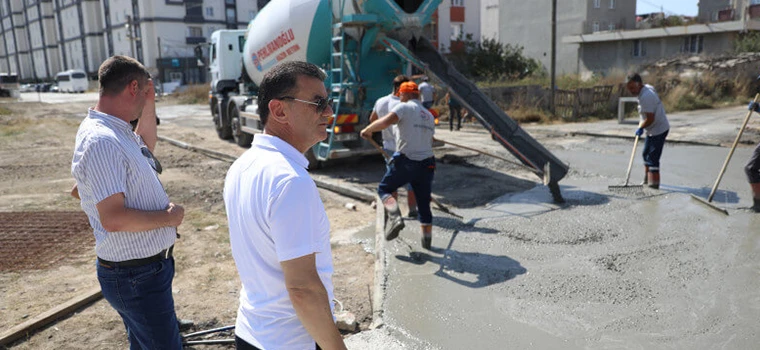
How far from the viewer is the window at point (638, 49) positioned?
1228 inches

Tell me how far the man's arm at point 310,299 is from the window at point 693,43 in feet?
111

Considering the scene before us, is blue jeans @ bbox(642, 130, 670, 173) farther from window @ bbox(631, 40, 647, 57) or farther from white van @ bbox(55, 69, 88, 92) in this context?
white van @ bbox(55, 69, 88, 92)

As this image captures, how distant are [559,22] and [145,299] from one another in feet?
132

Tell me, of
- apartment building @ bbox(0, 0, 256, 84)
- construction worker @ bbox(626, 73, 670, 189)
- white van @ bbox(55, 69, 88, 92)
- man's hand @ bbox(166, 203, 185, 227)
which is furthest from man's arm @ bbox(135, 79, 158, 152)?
white van @ bbox(55, 69, 88, 92)

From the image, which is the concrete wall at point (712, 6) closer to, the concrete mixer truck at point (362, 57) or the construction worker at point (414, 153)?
the concrete mixer truck at point (362, 57)

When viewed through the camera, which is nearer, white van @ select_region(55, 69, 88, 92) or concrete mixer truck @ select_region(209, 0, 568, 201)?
concrete mixer truck @ select_region(209, 0, 568, 201)

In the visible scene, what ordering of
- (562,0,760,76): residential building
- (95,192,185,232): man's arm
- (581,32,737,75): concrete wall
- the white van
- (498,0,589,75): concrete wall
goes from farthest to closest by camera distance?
1. the white van
2. (498,0,589,75): concrete wall
3. (581,32,737,75): concrete wall
4. (562,0,760,76): residential building
5. (95,192,185,232): man's arm

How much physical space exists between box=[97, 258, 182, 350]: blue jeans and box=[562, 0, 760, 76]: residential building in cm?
3063

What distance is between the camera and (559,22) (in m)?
38.0

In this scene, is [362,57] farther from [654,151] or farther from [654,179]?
[654,179]

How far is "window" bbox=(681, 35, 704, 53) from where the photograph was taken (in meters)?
28.9

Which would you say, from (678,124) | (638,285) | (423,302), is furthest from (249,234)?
(678,124)

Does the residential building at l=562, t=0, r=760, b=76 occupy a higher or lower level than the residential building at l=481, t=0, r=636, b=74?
lower

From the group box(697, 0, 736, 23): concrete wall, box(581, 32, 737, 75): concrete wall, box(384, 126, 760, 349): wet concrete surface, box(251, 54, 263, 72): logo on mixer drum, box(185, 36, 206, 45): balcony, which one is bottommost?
box(384, 126, 760, 349): wet concrete surface
